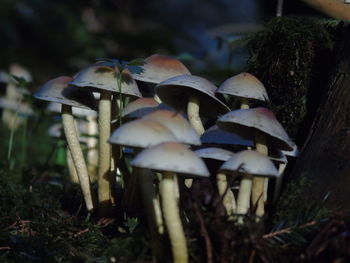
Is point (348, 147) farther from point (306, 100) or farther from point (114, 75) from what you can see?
point (114, 75)

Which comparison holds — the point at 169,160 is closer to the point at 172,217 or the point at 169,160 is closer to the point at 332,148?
the point at 172,217

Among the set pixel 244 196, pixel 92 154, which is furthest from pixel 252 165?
pixel 92 154

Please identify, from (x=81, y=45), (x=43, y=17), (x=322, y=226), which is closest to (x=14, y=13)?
(x=43, y=17)

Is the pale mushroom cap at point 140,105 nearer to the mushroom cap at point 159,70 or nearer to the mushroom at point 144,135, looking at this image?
the mushroom cap at point 159,70

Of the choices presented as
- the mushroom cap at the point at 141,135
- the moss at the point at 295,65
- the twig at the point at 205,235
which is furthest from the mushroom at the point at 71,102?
the moss at the point at 295,65

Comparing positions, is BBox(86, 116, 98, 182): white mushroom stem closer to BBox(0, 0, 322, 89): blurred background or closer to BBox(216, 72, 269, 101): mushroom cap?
BBox(216, 72, 269, 101): mushroom cap
